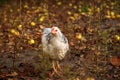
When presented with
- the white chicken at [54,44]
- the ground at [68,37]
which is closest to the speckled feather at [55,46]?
the white chicken at [54,44]

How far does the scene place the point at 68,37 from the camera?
24.8ft

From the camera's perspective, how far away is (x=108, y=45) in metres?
6.84

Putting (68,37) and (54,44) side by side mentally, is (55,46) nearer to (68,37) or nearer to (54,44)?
(54,44)

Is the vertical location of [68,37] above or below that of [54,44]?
below

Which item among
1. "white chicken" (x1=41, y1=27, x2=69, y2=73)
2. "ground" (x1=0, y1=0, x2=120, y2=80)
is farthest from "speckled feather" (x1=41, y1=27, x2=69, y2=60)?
"ground" (x1=0, y1=0, x2=120, y2=80)

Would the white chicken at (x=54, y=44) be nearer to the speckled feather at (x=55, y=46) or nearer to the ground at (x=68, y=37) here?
the speckled feather at (x=55, y=46)

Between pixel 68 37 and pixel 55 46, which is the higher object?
pixel 55 46

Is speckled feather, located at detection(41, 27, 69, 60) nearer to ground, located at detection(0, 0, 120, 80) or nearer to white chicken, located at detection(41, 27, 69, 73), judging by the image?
white chicken, located at detection(41, 27, 69, 73)

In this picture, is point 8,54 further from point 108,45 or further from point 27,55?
point 108,45

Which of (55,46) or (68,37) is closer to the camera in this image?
(55,46)

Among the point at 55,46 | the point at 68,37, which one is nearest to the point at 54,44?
the point at 55,46

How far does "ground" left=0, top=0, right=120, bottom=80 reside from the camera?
5.53 m

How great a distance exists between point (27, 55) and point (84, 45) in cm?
126

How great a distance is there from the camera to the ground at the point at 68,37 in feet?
18.1
